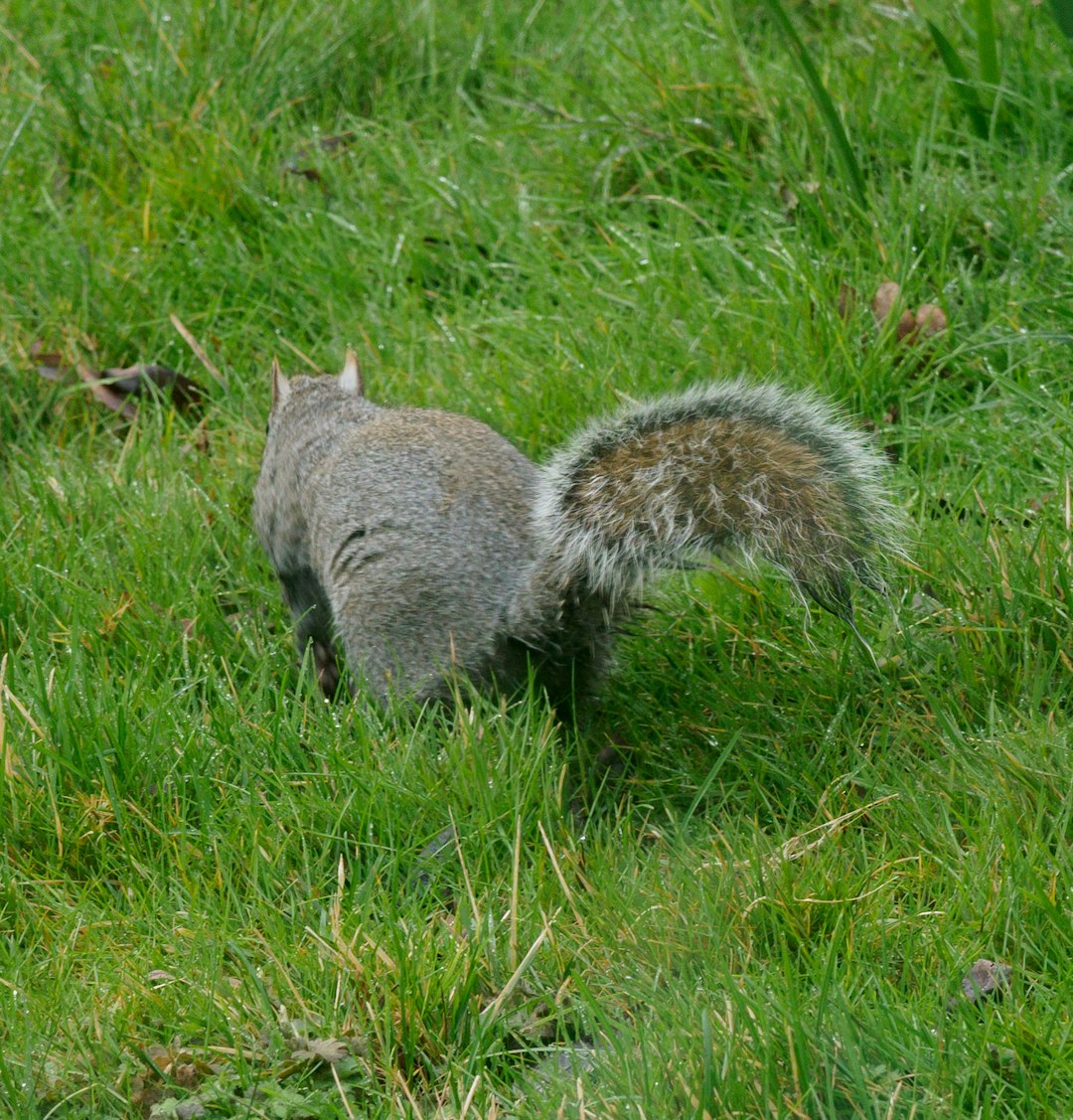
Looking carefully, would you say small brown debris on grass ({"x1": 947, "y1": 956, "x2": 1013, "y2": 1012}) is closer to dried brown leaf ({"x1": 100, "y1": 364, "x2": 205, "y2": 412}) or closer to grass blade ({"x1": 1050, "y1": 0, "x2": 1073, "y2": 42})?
grass blade ({"x1": 1050, "y1": 0, "x2": 1073, "y2": 42})

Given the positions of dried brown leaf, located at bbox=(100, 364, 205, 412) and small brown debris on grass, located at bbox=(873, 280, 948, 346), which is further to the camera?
dried brown leaf, located at bbox=(100, 364, 205, 412)

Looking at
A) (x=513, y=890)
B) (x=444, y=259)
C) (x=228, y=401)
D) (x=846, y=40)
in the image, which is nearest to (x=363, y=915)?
(x=513, y=890)

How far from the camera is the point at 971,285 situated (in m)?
3.75

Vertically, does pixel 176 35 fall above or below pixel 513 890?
above

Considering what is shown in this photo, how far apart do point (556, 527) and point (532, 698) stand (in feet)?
1.06

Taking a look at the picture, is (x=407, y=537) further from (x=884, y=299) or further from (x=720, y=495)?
(x=884, y=299)

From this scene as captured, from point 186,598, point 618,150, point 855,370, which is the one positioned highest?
point 618,150

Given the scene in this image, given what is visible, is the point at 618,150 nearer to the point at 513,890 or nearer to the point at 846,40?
the point at 846,40

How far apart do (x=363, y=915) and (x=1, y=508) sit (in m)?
1.78

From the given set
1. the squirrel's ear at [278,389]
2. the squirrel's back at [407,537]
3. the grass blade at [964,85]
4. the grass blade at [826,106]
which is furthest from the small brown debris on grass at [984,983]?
the grass blade at [964,85]

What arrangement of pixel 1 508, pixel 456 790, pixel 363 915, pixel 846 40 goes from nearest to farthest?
pixel 363 915, pixel 456 790, pixel 1 508, pixel 846 40

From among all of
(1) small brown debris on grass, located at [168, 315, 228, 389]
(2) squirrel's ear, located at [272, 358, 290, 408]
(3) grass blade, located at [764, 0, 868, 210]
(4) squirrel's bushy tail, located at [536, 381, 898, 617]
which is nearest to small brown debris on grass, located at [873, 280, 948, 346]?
(3) grass blade, located at [764, 0, 868, 210]

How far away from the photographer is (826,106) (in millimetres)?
3828

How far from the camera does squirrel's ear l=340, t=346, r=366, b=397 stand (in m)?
3.66
